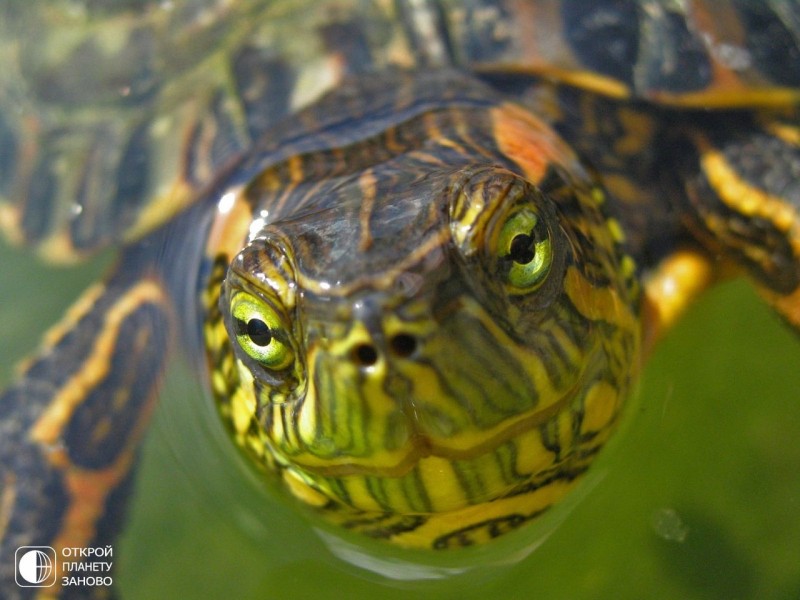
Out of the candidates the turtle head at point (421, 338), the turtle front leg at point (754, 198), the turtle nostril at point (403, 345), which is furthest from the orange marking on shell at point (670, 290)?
the turtle nostril at point (403, 345)

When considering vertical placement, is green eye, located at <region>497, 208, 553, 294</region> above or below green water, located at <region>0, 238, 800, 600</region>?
above

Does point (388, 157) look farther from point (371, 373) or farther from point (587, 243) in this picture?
point (371, 373)

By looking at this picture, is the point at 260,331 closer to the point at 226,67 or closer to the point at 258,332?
the point at 258,332

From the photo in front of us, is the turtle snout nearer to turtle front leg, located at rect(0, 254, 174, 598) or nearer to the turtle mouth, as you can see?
the turtle mouth

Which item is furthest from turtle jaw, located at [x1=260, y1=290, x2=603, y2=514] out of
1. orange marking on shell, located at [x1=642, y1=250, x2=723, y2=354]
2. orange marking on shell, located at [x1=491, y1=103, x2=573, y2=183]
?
orange marking on shell, located at [x1=642, y1=250, x2=723, y2=354]

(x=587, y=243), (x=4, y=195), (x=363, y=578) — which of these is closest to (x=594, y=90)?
(x=587, y=243)
